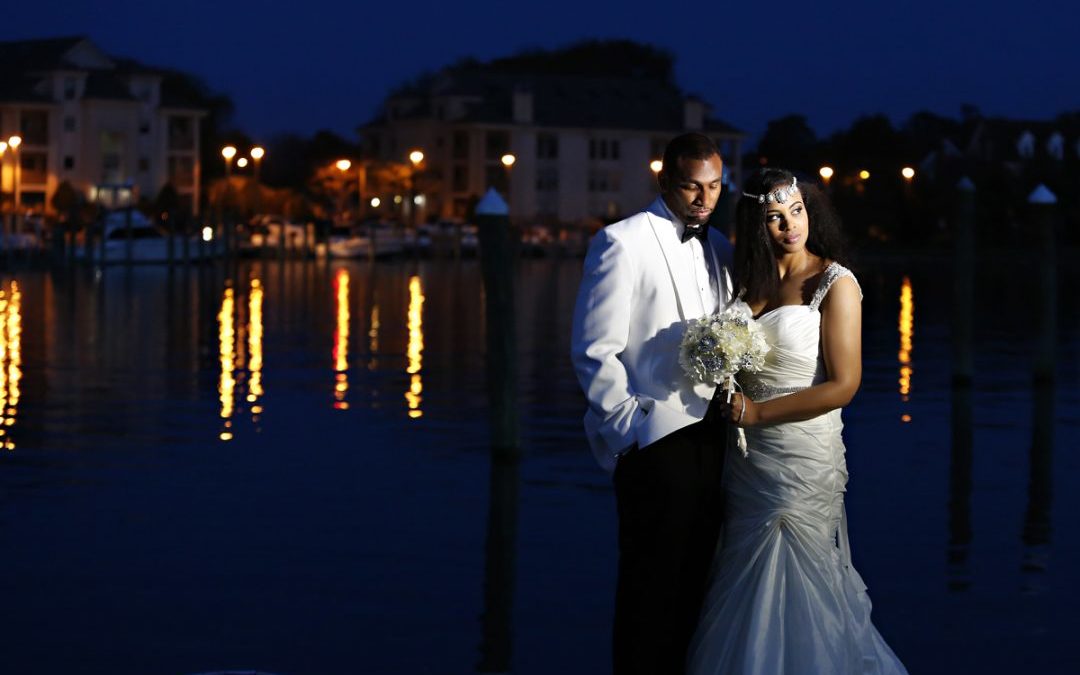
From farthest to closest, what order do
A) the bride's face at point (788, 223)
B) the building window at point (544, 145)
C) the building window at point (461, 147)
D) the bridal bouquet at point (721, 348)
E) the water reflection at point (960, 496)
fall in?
1. the building window at point (544, 145)
2. the building window at point (461, 147)
3. the water reflection at point (960, 496)
4. the bride's face at point (788, 223)
5. the bridal bouquet at point (721, 348)

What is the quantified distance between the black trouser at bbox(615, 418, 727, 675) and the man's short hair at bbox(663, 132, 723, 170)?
0.97 meters

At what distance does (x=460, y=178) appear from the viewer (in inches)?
4284

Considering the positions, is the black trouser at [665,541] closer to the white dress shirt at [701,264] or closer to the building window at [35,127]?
the white dress shirt at [701,264]

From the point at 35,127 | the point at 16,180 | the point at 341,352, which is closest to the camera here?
the point at 341,352

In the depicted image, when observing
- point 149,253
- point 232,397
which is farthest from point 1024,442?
point 149,253

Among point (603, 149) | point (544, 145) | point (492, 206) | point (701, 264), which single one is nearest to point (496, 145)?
point (544, 145)

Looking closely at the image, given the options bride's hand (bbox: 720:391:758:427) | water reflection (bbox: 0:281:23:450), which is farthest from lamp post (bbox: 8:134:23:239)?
bride's hand (bbox: 720:391:758:427)

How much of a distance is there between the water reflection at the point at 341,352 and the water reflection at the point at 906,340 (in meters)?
6.14

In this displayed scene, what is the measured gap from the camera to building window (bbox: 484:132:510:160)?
350 feet

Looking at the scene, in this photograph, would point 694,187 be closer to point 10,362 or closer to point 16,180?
point 10,362

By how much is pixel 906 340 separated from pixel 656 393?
24.1 metres

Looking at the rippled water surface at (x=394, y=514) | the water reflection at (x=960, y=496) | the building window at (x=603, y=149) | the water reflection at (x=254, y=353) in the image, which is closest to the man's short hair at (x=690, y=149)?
the rippled water surface at (x=394, y=514)

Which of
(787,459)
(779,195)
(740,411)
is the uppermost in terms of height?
(779,195)

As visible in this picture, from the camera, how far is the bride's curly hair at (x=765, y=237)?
22.1ft
